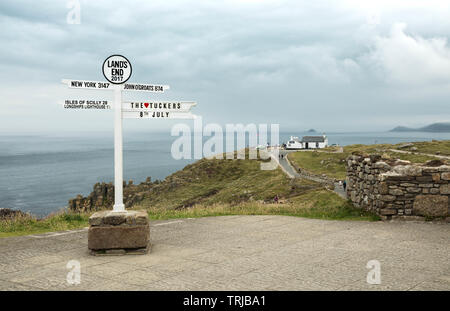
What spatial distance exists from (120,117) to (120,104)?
9.8 inches

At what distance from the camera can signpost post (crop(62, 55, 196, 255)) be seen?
764 cm

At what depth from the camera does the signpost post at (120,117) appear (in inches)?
301

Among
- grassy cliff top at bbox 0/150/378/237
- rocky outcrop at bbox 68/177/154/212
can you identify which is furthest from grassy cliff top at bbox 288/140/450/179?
rocky outcrop at bbox 68/177/154/212

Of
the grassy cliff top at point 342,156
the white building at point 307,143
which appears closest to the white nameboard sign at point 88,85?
the grassy cliff top at point 342,156

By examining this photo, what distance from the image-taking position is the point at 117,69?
802 centimetres

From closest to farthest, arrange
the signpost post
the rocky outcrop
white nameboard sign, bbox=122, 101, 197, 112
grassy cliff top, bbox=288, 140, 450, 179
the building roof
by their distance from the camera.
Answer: the signpost post, white nameboard sign, bbox=122, 101, 197, 112, grassy cliff top, bbox=288, 140, 450, 179, the rocky outcrop, the building roof

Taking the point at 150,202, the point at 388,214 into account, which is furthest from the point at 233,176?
the point at 388,214

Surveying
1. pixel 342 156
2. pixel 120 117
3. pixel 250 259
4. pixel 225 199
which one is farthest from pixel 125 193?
pixel 250 259

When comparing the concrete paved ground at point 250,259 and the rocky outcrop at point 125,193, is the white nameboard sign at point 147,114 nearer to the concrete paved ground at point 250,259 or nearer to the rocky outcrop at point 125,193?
the concrete paved ground at point 250,259

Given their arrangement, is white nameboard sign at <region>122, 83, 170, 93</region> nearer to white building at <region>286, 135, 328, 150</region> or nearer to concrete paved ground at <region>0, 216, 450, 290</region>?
concrete paved ground at <region>0, 216, 450, 290</region>

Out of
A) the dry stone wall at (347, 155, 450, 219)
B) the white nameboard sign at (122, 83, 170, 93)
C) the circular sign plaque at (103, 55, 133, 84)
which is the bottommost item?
the dry stone wall at (347, 155, 450, 219)

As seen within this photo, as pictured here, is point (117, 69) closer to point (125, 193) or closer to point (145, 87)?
point (145, 87)

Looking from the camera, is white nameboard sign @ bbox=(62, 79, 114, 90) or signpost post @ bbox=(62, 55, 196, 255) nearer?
signpost post @ bbox=(62, 55, 196, 255)
